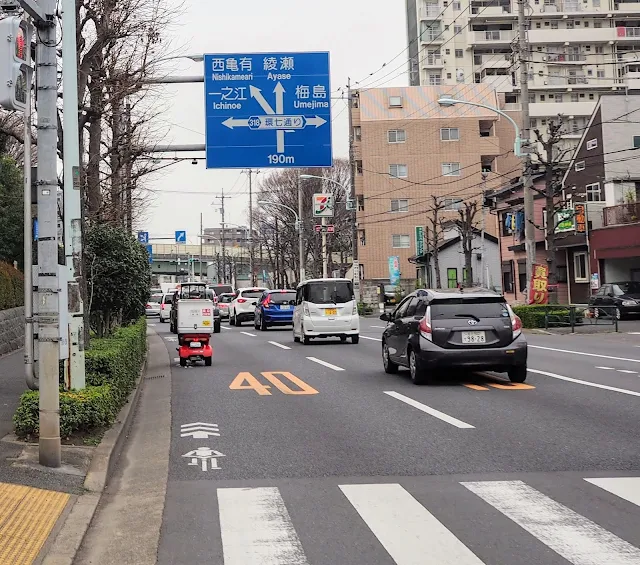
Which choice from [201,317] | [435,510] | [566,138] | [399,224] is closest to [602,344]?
[201,317]

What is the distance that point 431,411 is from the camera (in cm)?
1110

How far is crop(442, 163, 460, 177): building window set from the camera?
6806cm

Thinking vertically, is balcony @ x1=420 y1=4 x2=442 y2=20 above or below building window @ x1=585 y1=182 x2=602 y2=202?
above

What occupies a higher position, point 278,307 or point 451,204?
point 451,204

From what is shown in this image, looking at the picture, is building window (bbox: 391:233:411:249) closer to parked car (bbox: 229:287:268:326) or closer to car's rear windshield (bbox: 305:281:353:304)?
parked car (bbox: 229:287:268:326)

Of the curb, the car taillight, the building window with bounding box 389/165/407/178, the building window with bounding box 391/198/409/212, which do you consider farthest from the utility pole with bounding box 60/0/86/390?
the building window with bounding box 389/165/407/178

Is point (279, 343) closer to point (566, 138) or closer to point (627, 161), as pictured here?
point (627, 161)

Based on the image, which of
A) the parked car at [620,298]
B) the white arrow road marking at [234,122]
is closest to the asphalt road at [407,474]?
the white arrow road marking at [234,122]

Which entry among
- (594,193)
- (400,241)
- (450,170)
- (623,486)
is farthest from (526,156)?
(450,170)

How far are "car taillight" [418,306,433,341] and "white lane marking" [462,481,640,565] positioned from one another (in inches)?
271

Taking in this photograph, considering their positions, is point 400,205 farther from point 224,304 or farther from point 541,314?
point 541,314

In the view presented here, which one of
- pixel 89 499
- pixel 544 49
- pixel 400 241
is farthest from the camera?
pixel 544 49

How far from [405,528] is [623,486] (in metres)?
2.16

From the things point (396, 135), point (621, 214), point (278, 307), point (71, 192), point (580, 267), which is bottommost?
point (278, 307)
